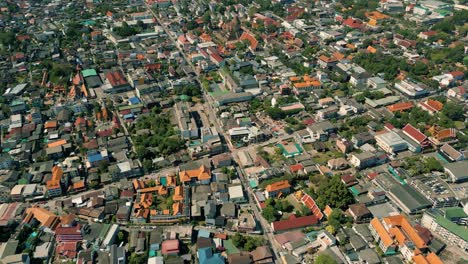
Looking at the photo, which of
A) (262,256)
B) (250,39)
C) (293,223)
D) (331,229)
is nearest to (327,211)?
(331,229)

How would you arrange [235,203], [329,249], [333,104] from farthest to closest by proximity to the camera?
[333,104]
[235,203]
[329,249]

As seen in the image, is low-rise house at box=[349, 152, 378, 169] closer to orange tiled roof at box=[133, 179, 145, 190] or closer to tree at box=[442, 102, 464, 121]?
tree at box=[442, 102, 464, 121]

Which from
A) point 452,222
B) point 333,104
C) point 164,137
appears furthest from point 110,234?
point 333,104

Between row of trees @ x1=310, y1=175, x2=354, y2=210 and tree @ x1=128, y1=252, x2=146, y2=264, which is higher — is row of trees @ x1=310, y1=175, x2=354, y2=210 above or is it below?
above

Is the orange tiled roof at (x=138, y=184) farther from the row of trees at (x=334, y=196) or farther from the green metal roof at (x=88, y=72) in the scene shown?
the green metal roof at (x=88, y=72)

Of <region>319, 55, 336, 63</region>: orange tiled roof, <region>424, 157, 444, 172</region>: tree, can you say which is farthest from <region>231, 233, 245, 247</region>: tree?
<region>319, 55, 336, 63</region>: orange tiled roof

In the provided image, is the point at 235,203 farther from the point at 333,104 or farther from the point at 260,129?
the point at 333,104

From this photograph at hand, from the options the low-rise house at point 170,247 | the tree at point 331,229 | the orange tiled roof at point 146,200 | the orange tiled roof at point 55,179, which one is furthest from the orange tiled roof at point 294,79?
the orange tiled roof at point 55,179
